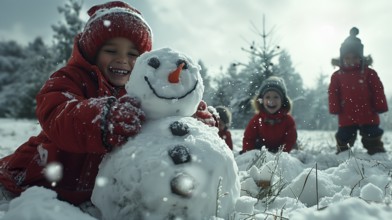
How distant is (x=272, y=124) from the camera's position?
19.9ft

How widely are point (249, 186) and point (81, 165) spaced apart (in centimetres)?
106

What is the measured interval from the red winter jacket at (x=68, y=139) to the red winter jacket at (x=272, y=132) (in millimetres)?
3878

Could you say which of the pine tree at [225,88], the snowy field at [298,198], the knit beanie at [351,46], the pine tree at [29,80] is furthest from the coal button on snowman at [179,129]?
the pine tree at [29,80]

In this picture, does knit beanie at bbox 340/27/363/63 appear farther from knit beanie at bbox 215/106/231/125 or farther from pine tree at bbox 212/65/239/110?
pine tree at bbox 212/65/239/110

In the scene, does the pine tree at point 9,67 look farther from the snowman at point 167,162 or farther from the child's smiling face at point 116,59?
the snowman at point 167,162

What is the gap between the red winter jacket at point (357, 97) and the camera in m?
6.28

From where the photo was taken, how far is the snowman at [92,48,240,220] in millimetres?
1508

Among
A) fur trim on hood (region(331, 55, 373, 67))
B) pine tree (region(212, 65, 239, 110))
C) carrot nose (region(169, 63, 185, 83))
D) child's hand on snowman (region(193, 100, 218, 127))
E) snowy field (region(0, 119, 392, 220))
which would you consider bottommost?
snowy field (region(0, 119, 392, 220))

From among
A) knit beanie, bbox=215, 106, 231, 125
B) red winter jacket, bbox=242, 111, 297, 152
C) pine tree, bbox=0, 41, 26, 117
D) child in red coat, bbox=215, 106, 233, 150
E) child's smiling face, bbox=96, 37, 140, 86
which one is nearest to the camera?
child's smiling face, bbox=96, 37, 140, 86

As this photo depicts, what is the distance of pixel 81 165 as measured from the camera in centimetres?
229

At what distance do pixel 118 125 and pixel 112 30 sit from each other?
120 cm

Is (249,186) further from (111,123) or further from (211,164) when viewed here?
(111,123)

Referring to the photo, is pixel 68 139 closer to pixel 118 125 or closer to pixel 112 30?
pixel 118 125

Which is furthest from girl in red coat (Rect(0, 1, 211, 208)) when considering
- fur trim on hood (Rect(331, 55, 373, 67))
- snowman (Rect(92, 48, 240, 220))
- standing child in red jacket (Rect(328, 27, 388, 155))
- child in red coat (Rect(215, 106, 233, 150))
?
fur trim on hood (Rect(331, 55, 373, 67))
